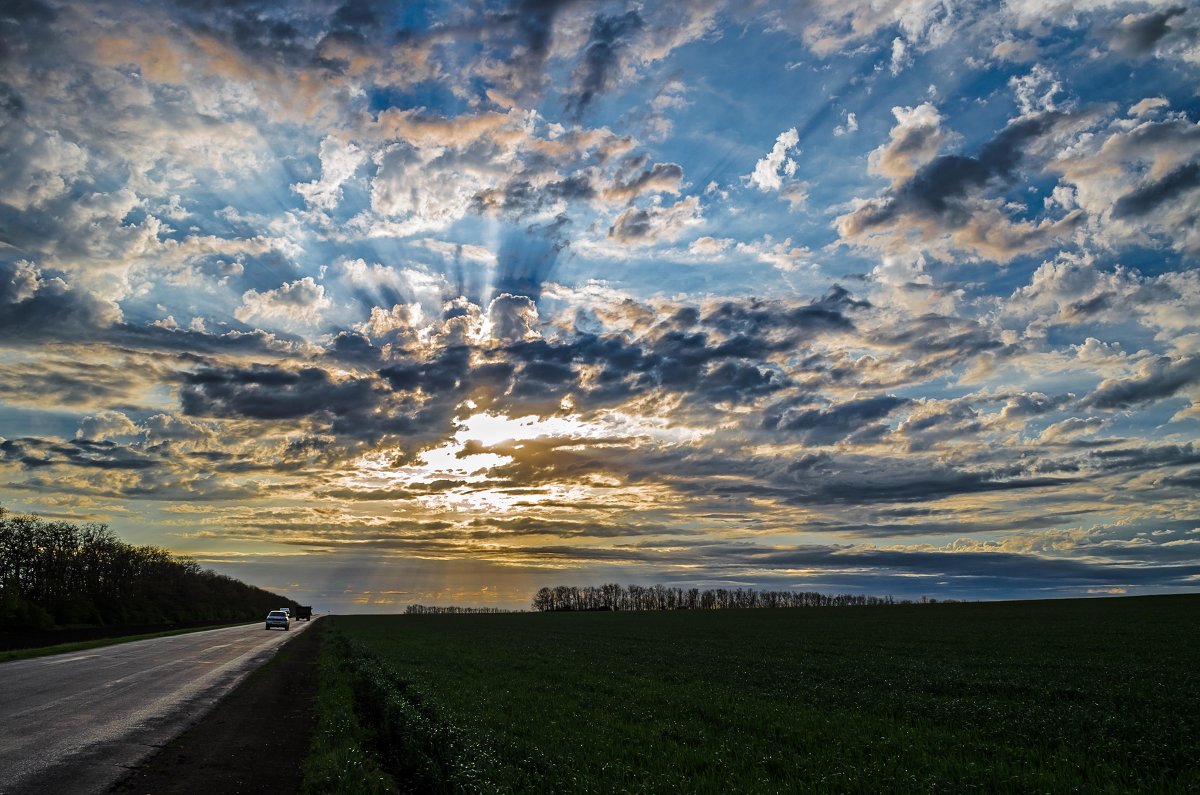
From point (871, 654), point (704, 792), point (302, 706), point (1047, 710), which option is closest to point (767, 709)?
point (1047, 710)

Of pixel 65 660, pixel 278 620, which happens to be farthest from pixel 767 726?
pixel 278 620

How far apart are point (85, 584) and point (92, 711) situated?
118 m

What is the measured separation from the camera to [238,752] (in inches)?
610

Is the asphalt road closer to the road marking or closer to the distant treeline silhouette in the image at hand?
the road marking

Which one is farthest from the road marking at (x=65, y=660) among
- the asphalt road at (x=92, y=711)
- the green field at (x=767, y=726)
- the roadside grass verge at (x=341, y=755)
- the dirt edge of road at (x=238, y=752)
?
the roadside grass verge at (x=341, y=755)

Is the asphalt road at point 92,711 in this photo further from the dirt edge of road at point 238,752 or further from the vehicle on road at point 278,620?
the vehicle on road at point 278,620

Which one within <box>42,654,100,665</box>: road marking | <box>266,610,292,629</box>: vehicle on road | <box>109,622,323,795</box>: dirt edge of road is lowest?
<box>266,610,292,629</box>: vehicle on road

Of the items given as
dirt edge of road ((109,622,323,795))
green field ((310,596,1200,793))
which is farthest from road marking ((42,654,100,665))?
dirt edge of road ((109,622,323,795))

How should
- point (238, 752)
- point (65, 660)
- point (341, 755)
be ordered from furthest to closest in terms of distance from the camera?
point (65, 660), point (238, 752), point (341, 755)

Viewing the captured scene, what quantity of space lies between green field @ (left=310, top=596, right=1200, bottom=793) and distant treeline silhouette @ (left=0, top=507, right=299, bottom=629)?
72.5 meters

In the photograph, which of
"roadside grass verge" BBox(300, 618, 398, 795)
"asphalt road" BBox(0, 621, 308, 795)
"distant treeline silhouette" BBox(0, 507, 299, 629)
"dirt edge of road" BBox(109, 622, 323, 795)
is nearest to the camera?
"roadside grass verge" BBox(300, 618, 398, 795)

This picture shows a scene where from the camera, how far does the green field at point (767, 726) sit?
12062 mm

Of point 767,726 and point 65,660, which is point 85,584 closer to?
point 65,660

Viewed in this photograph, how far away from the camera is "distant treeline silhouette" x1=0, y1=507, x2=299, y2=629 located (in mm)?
86562
